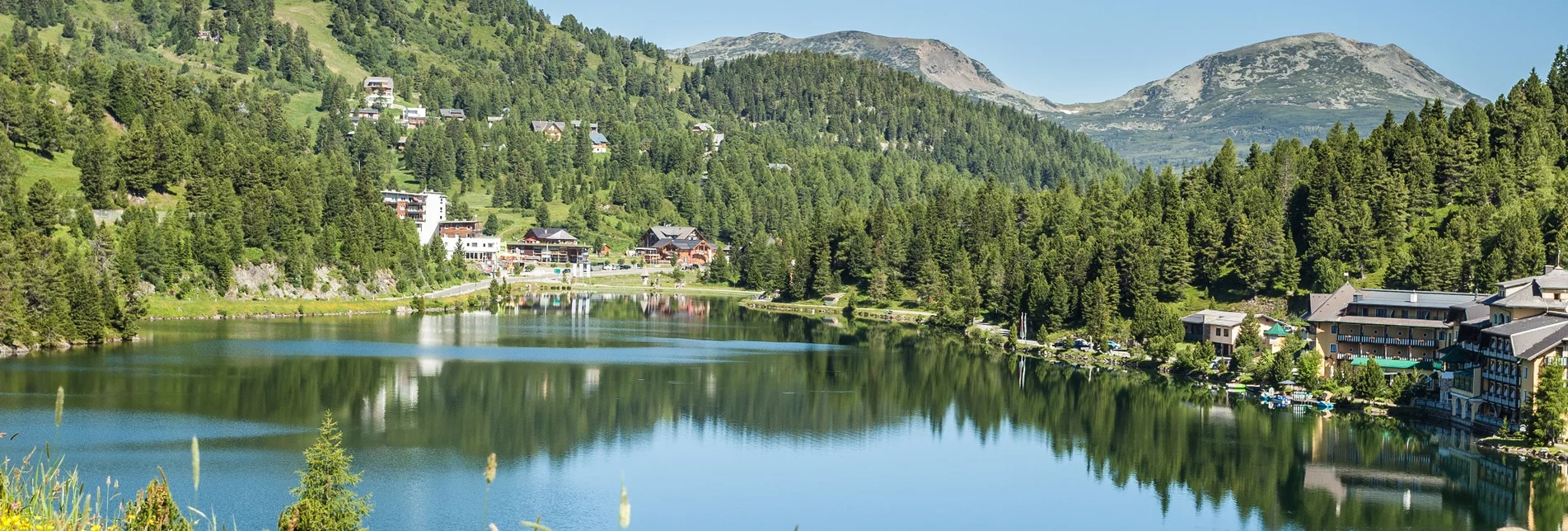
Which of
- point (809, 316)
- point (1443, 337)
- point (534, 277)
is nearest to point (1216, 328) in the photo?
point (1443, 337)

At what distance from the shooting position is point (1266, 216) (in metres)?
93.8

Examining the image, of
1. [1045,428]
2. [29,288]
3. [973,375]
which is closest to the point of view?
[1045,428]

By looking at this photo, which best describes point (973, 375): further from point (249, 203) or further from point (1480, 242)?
point (249, 203)

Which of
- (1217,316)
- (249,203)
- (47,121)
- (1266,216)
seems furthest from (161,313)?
(1266,216)

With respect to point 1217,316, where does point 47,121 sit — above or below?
above

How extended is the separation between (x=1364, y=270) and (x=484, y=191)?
386ft

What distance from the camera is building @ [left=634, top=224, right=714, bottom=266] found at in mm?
169000

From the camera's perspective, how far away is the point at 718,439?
55094 mm

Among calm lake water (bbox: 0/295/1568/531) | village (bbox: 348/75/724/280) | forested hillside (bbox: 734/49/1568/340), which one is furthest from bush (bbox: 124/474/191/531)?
village (bbox: 348/75/724/280)

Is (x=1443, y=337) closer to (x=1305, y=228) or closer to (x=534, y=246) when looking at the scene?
(x=1305, y=228)

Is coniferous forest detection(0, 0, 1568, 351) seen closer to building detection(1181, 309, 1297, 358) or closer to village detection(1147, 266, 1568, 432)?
building detection(1181, 309, 1297, 358)

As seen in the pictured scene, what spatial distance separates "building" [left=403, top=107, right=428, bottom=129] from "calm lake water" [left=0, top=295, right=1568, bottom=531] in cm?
11359

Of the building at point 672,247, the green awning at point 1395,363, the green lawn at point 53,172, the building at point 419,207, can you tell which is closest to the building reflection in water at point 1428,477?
the green awning at point 1395,363

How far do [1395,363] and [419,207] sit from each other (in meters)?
112
